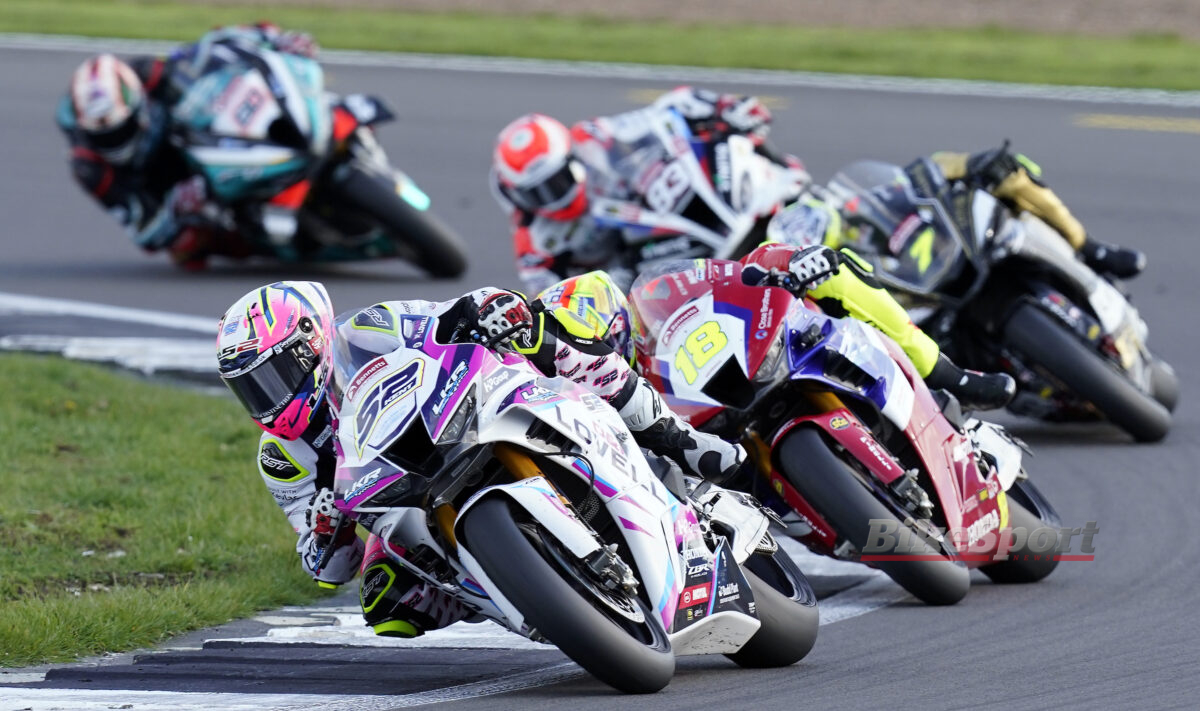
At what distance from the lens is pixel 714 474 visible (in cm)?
616

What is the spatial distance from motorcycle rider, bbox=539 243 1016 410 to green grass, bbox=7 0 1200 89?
39.7 ft

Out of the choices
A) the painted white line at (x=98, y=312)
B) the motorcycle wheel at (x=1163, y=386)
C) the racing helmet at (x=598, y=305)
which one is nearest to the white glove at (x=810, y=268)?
the racing helmet at (x=598, y=305)

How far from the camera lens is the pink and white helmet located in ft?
18.6

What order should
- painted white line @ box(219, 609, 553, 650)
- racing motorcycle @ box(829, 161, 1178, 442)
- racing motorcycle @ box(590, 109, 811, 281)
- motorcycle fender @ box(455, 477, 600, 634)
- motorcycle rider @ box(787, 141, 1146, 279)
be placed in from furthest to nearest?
1. racing motorcycle @ box(590, 109, 811, 281)
2. racing motorcycle @ box(829, 161, 1178, 442)
3. motorcycle rider @ box(787, 141, 1146, 279)
4. painted white line @ box(219, 609, 553, 650)
5. motorcycle fender @ box(455, 477, 600, 634)

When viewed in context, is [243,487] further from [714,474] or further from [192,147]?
[192,147]

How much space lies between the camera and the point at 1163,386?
1003 centimetres

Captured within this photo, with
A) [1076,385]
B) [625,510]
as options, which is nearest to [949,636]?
[625,510]

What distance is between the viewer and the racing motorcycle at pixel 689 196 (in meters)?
11.2

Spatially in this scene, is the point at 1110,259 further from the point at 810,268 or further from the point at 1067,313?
the point at 810,268

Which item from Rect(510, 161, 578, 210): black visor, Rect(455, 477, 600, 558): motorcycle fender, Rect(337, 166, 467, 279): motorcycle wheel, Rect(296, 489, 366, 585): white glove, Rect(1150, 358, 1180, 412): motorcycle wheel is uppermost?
Rect(455, 477, 600, 558): motorcycle fender

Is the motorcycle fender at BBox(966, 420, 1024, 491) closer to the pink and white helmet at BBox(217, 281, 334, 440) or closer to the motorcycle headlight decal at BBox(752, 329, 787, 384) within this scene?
the motorcycle headlight decal at BBox(752, 329, 787, 384)

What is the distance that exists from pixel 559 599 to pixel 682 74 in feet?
50.3

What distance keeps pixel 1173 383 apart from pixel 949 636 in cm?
407

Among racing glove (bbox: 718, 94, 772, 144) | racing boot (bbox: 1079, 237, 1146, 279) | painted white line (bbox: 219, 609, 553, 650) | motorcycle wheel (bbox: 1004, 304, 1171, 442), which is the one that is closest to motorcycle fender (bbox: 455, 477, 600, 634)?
painted white line (bbox: 219, 609, 553, 650)
